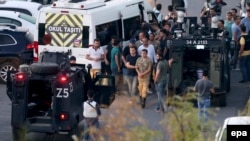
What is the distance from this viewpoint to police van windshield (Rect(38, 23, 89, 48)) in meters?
23.0

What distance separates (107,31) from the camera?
23812mm

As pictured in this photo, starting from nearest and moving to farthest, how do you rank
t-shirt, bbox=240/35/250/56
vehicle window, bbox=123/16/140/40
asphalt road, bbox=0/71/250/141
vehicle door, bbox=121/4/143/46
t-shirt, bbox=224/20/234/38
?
asphalt road, bbox=0/71/250/141
t-shirt, bbox=240/35/250/56
vehicle door, bbox=121/4/143/46
vehicle window, bbox=123/16/140/40
t-shirt, bbox=224/20/234/38

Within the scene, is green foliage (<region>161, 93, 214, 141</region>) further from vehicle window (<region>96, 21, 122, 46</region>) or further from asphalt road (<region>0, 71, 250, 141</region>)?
vehicle window (<region>96, 21, 122, 46</region>)

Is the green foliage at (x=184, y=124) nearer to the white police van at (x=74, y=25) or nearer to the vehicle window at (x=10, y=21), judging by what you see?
the white police van at (x=74, y=25)

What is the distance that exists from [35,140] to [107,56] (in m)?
5.62

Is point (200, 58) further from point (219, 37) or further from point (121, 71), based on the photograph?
point (121, 71)

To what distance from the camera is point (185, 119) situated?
7797 millimetres

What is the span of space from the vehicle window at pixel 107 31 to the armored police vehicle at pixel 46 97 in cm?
587

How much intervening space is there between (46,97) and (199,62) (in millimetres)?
5573

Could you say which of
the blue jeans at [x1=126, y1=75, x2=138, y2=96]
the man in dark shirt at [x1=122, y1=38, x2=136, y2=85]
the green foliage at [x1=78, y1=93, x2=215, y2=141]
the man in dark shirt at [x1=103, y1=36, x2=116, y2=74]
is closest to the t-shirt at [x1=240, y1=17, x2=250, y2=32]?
the man in dark shirt at [x1=122, y1=38, x2=136, y2=85]

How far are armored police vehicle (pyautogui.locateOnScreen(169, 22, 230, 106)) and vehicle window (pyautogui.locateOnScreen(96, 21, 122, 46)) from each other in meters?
2.73

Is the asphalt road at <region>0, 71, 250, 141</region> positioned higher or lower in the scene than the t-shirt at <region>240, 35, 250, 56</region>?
lower

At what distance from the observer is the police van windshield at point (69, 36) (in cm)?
2303

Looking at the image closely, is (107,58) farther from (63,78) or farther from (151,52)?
(63,78)
